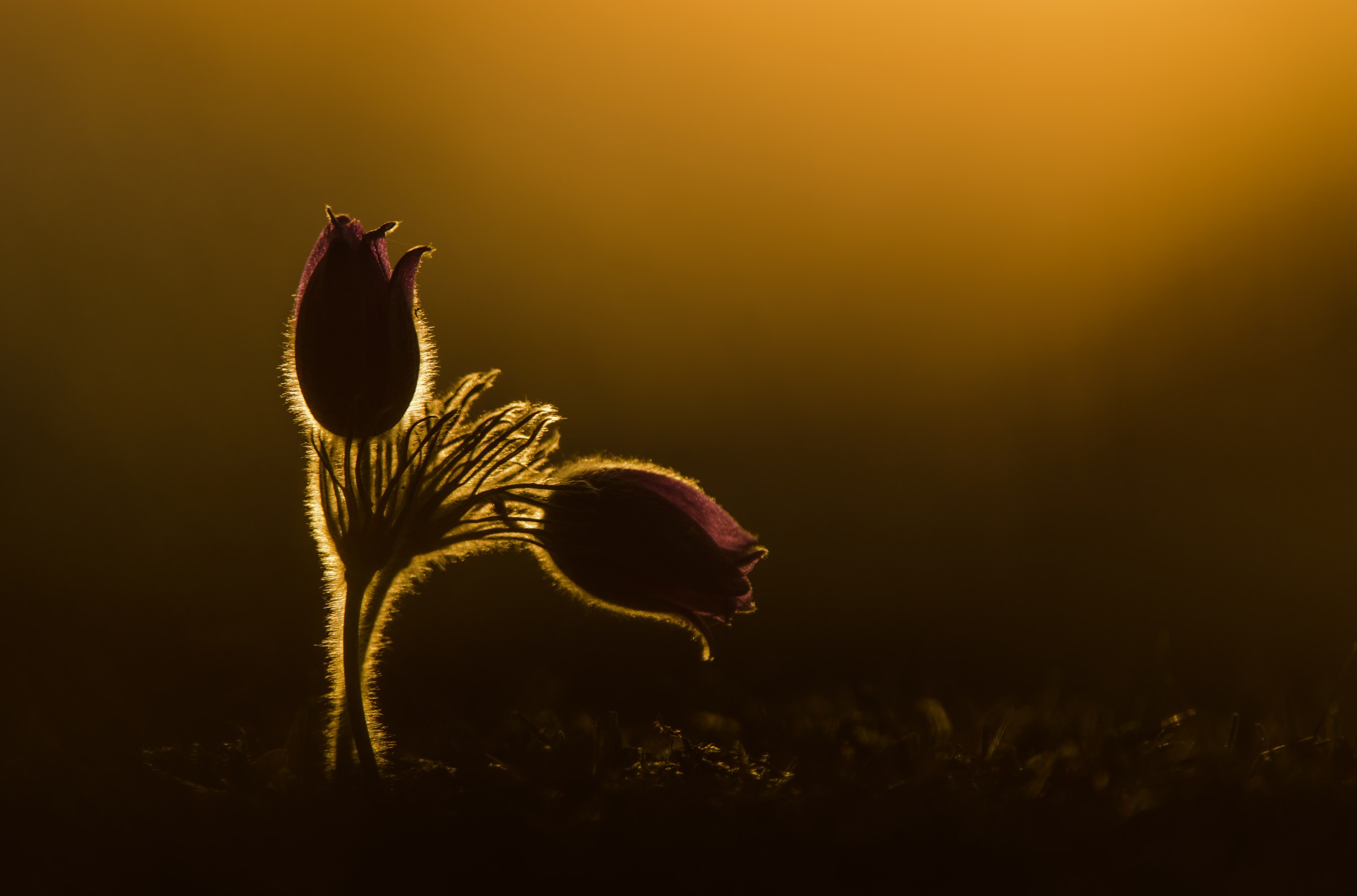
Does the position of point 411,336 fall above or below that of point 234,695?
above

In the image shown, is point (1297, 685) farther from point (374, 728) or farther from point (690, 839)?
point (374, 728)

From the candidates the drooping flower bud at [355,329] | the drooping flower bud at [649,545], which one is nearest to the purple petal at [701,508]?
the drooping flower bud at [649,545]

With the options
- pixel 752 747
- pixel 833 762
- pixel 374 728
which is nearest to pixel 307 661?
pixel 374 728

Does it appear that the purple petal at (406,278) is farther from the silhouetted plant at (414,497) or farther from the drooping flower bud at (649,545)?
the drooping flower bud at (649,545)

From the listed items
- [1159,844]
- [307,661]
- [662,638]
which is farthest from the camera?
[662,638]

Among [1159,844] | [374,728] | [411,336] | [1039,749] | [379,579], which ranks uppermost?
[411,336]

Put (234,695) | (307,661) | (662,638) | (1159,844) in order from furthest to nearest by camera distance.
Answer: (662,638), (307,661), (234,695), (1159,844)

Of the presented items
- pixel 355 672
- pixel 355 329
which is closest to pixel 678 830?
pixel 355 672
